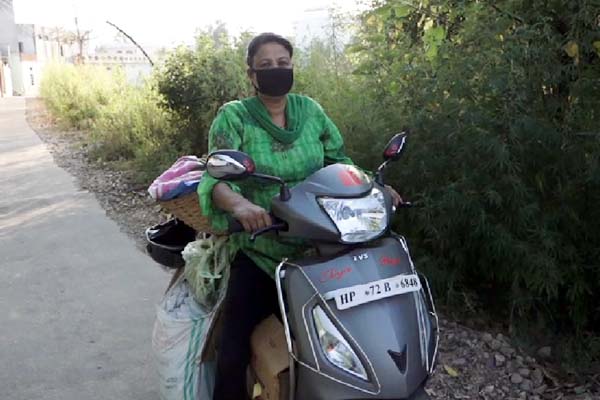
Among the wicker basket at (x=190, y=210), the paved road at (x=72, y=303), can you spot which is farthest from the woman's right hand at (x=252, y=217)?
the paved road at (x=72, y=303)

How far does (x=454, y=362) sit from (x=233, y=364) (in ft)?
5.73

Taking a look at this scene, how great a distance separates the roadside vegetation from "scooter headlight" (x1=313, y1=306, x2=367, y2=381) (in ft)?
5.68

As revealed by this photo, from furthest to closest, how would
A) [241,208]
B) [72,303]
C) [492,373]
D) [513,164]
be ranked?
1. [72,303]
2. [492,373]
3. [513,164]
4. [241,208]

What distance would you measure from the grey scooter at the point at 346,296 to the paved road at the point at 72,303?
182 centimetres

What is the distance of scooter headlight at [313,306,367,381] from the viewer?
1946 mm

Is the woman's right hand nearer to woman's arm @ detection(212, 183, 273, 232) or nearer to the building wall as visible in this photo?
woman's arm @ detection(212, 183, 273, 232)

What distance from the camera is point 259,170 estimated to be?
2.51 metres

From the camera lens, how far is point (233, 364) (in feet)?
8.06

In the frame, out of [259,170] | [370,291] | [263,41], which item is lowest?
[370,291]

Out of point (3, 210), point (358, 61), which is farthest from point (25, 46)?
point (358, 61)

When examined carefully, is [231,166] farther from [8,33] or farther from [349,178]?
[8,33]

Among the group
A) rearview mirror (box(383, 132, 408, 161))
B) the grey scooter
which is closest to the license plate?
the grey scooter

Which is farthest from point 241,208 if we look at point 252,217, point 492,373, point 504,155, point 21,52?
point 21,52

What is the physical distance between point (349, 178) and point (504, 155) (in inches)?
59.3
